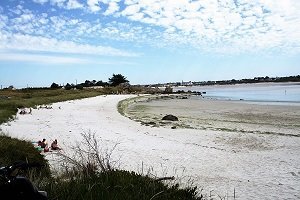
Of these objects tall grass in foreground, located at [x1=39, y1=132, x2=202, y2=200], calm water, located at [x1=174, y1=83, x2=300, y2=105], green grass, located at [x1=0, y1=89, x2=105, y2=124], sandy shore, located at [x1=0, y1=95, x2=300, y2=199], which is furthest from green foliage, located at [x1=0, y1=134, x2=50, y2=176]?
calm water, located at [x1=174, y1=83, x2=300, y2=105]

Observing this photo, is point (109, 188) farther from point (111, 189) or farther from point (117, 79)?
point (117, 79)

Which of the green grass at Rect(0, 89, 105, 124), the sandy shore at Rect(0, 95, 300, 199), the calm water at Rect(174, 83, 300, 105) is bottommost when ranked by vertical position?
the calm water at Rect(174, 83, 300, 105)

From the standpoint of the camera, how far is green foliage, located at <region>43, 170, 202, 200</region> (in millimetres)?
5090

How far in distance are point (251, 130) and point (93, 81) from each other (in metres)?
107

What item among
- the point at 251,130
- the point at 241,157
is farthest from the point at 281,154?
the point at 251,130

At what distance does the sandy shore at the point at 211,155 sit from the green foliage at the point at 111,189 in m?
1.84

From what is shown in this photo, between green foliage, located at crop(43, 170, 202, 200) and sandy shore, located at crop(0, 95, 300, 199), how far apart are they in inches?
72.4

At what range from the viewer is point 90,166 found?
6.78 metres

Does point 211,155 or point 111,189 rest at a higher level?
point 111,189

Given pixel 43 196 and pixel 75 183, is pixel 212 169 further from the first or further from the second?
pixel 43 196

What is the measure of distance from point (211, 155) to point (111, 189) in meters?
6.87

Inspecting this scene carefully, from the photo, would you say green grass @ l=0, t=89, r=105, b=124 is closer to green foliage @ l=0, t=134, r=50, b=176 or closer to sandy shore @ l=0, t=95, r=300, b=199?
sandy shore @ l=0, t=95, r=300, b=199

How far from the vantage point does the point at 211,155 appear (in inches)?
471

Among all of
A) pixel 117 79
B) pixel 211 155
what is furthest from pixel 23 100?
pixel 117 79
